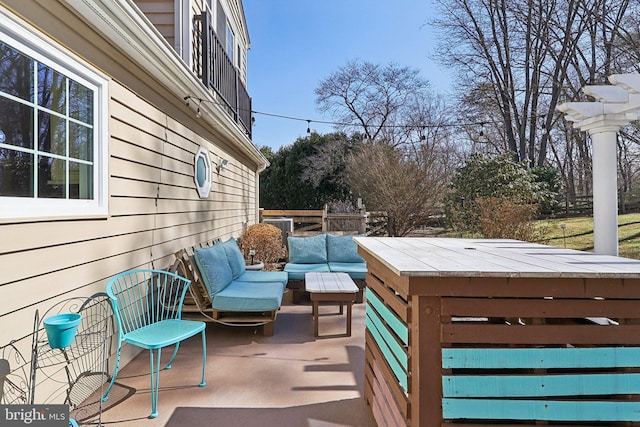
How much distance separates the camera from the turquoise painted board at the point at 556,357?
4.61ft

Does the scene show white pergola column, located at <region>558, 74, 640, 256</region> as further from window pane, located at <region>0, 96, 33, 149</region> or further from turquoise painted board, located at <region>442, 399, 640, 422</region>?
window pane, located at <region>0, 96, 33, 149</region>

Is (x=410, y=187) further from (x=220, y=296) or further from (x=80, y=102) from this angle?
(x=80, y=102)

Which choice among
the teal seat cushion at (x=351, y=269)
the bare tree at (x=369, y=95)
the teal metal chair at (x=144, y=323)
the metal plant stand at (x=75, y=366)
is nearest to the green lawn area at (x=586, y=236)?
the teal seat cushion at (x=351, y=269)

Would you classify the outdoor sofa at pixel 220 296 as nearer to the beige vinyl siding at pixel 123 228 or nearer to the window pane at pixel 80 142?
the beige vinyl siding at pixel 123 228

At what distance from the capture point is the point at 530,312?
1.42 m

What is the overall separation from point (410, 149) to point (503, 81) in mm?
5317

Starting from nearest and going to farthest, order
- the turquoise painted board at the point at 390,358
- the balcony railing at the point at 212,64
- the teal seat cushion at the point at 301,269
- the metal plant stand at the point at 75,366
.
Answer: the turquoise painted board at the point at 390,358 → the metal plant stand at the point at 75,366 → the balcony railing at the point at 212,64 → the teal seat cushion at the point at 301,269

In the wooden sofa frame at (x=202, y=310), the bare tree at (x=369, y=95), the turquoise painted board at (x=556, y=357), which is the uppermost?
the bare tree at (x=369, y=95)

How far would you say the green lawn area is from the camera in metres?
9.27

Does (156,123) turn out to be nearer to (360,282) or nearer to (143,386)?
(143,386)

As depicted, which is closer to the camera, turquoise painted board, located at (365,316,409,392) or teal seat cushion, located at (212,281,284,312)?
turquoise painted board, located at (365,316,409,392)

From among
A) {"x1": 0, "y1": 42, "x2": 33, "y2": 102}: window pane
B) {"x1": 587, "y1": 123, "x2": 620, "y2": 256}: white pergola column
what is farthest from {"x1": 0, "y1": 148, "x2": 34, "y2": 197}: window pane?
{"x1": 587, "y1": 123, "x2": 620, "y2": 256}: white pergola column

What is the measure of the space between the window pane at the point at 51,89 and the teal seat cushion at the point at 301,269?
3643mm

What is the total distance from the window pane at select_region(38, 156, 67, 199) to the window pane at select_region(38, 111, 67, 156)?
6 cm
